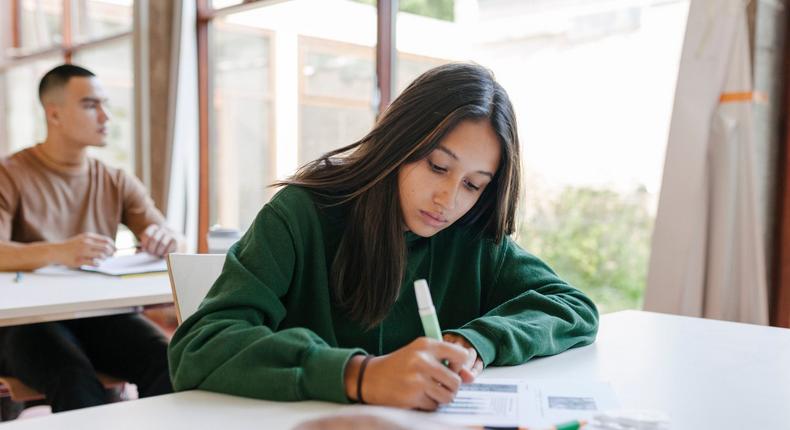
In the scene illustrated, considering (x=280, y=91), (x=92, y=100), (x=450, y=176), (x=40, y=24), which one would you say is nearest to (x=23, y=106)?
(x=40, y=24)

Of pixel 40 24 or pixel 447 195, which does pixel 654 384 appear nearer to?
pixel 447 195

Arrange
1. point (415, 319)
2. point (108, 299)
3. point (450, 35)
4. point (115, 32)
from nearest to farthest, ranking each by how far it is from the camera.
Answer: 1. point (415, 319)
2. point (108, 299)
3. point (450, 35)
4. point (115, 32)

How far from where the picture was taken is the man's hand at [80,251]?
2.48 metres

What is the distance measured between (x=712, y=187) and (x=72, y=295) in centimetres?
193

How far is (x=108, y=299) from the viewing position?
2004 millimetres

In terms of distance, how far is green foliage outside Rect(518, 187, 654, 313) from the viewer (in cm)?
458

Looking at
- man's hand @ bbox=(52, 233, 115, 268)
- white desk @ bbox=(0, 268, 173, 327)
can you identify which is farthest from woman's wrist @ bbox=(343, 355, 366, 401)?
man's hand @ bbox=(52, 233, 115, 268)

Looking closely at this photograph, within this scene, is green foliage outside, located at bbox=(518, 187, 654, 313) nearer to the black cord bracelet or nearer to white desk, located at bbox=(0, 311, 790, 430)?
white desk, located at bbox=(0, 311, 790, 430)

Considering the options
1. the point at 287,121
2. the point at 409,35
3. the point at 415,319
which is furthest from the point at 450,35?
the point at 415,319

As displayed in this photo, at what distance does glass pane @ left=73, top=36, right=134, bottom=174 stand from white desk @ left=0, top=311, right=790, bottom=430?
4328 mm

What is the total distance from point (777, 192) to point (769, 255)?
0.65 ft

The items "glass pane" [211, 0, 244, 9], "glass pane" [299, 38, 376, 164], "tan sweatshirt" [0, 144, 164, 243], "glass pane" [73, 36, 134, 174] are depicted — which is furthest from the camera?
"glass pane" [73, 36, 134, 174]

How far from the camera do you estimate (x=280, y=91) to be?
4180 mm

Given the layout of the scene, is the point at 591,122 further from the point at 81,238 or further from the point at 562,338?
the point at 562,338
